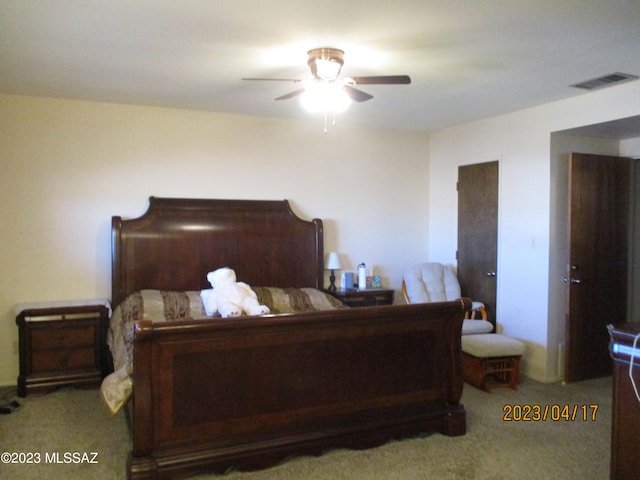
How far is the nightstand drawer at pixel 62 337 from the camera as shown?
385 cm

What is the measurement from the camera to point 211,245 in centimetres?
451

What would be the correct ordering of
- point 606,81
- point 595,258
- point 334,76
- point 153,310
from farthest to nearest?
point 595,258 → point 153,310 → point 606,81 → point 334,76

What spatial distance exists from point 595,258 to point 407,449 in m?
2.57

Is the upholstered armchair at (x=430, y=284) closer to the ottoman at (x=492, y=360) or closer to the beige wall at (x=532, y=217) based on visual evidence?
the beige wall at (x=532, y=217)

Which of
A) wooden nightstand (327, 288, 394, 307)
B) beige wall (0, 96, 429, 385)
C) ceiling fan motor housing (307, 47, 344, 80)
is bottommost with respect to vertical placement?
wooden nightstand (327, 288, 394, 307)

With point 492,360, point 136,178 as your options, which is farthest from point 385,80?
point 136,178

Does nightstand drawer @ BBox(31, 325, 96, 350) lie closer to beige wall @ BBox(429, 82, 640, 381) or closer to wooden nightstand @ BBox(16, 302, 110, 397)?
wooden nightstand @ BBox(16, 302, 110, 397)

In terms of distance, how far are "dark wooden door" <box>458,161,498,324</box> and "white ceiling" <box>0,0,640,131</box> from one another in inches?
36.4

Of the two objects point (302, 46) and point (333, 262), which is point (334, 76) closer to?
point (302, 46)

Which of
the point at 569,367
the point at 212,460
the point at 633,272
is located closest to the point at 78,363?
the point at 212,460

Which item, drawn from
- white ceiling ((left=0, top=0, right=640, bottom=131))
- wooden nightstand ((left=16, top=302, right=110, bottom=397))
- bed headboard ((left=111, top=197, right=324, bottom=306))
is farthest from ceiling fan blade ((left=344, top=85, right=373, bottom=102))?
wooden nightstand ((left=16, top=302, right=110, bottom=397))

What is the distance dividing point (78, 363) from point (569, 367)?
4.17 m

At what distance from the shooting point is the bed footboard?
2504 mm

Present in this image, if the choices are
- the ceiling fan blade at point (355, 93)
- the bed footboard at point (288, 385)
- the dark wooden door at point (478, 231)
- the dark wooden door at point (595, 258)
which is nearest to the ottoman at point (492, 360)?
the dark wooden door at point (595, 258)
